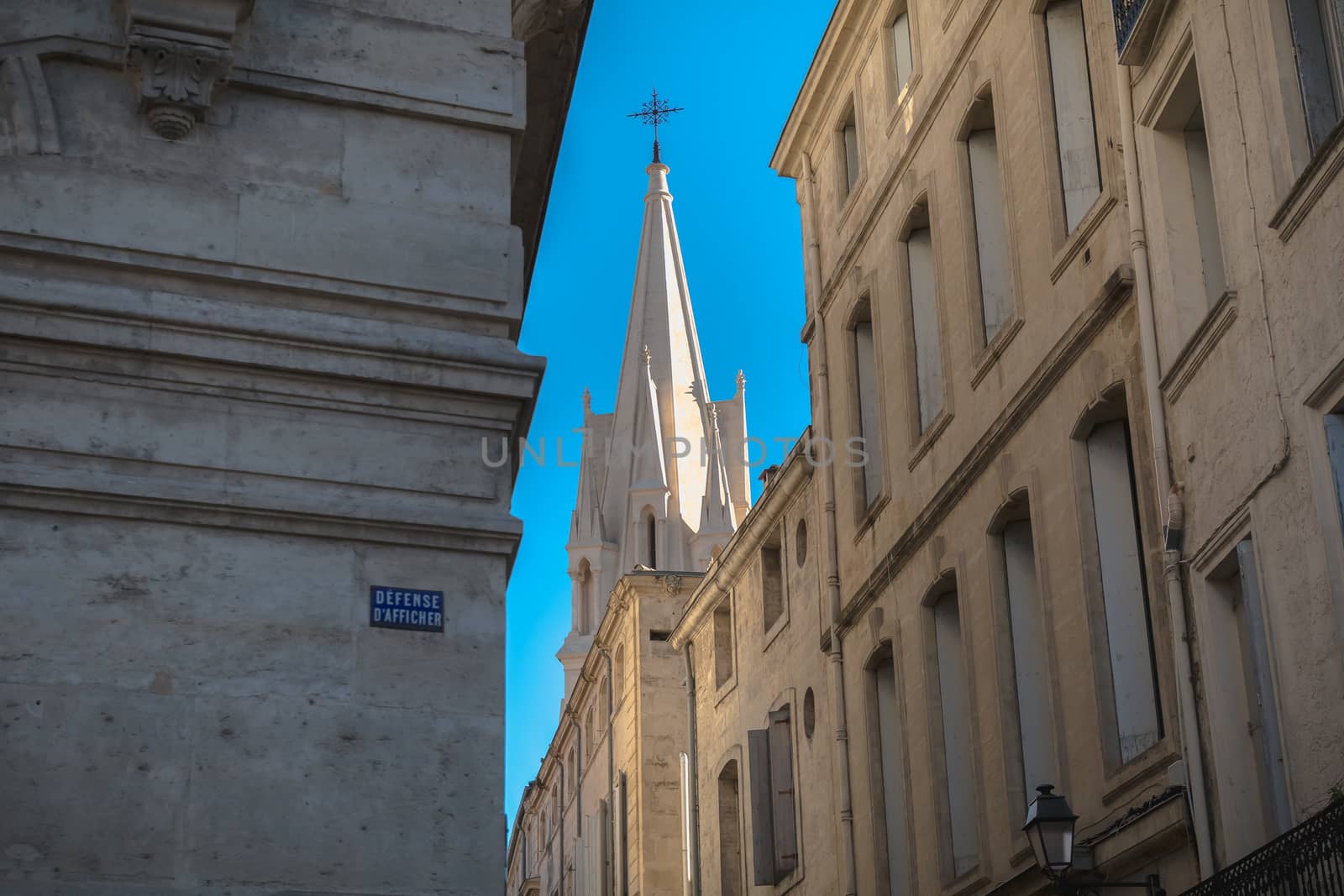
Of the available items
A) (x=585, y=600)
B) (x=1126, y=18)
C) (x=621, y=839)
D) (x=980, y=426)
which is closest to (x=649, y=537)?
(x=585, y=600)

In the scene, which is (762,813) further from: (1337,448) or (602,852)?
(1337,448)

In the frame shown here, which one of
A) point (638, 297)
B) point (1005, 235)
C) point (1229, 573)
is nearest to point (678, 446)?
point (638, 297)

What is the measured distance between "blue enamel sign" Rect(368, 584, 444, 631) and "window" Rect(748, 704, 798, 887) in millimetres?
17582

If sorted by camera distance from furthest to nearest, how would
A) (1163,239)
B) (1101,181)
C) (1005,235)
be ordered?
(1005,235)
(1101,181)
(1163,239)

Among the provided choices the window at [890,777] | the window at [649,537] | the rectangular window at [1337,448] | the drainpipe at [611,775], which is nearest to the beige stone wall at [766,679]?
the window at [890,777]

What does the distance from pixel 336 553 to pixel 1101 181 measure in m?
9.90

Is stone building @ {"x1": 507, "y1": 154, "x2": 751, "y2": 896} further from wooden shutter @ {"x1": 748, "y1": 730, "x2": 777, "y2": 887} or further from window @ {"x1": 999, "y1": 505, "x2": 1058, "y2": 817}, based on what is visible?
window @ {"x1": 999, "y1": 505, "x2": 1058, "y2": 817}

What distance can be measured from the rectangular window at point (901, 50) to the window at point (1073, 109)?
15.0ft

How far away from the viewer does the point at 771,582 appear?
29469 mm

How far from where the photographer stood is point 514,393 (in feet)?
34.0

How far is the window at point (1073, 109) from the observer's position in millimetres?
17594

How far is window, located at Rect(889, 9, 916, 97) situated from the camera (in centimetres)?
2323

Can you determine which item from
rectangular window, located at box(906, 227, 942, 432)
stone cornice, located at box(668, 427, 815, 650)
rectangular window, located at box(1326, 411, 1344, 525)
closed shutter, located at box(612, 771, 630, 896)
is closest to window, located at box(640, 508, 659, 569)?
closed shutter, located at box(612, 771, 630, 896)

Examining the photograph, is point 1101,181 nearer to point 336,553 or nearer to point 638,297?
point 336,553
